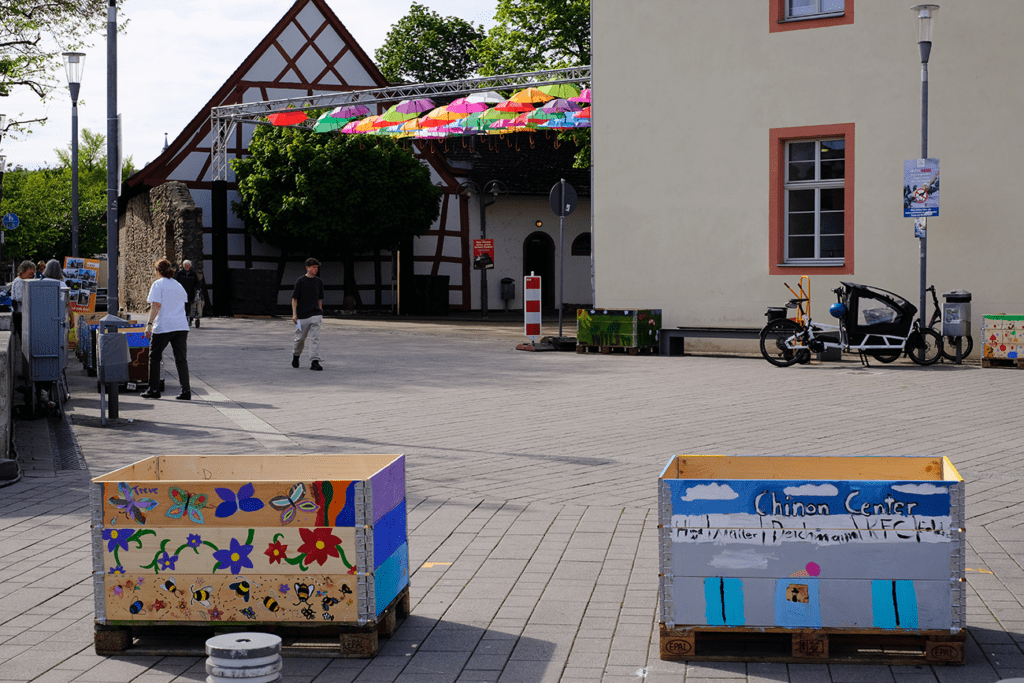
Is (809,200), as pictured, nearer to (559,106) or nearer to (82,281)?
(559,106)

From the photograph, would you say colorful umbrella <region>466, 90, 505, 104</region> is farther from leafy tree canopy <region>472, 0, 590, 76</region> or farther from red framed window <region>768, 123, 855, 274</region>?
leafy tree canopy <region>472, 0, 590, 76</region>

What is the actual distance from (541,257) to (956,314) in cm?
2315

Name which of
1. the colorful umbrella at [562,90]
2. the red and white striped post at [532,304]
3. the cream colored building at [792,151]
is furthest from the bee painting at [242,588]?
the colorful umbrella at [562,90]

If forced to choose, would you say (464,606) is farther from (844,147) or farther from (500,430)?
(844,147)

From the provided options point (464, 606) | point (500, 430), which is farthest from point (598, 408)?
point (464, 606)

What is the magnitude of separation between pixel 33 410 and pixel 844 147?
12336 millimetres

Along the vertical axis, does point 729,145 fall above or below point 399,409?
above

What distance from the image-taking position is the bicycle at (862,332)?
52.7 ft

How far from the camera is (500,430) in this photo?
1026 centimetres

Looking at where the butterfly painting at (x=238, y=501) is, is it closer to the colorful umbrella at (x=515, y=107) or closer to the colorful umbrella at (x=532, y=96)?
the colorful umbrella at (x=532, y=96)

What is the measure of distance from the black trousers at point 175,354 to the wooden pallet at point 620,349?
25.0 feet

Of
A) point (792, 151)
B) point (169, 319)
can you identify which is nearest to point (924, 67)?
point (792, 151)

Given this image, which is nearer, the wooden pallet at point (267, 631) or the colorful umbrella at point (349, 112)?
the wooden pallet at point (267, 631)

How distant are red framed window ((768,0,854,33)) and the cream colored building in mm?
22
